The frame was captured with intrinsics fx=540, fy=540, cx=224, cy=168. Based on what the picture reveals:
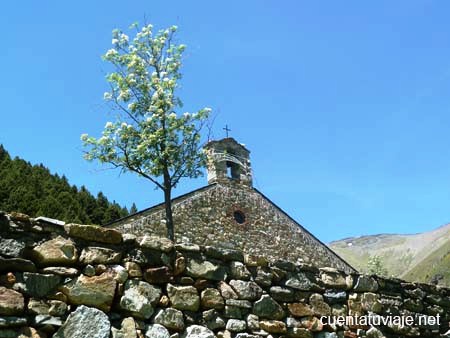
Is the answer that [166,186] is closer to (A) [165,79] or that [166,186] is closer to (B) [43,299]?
(A) [165,79]

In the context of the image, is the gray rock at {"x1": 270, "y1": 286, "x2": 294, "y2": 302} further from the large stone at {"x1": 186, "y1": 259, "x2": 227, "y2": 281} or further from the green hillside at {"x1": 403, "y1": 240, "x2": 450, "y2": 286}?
the green hillside at {"x1": 403, "y1": 240, "x2": 450, "y2": 286}

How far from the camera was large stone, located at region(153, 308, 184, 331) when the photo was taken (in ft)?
15.2

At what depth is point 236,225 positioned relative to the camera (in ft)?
Result: 70.1

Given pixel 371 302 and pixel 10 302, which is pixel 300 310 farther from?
pixel 10 302

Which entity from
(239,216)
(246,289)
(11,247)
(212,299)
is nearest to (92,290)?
(11,247)

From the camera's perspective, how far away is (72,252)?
4324 millimetres

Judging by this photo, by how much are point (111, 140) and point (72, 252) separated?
475 inches

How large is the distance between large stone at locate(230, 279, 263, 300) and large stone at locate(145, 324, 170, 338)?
0.87 m

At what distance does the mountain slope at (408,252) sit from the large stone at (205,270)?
293ft

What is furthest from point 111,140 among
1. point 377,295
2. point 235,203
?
point 377,295

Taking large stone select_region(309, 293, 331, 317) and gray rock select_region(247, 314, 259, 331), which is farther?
large stone select_region(309, 293, 331, 317)

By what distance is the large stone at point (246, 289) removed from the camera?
17.1ft

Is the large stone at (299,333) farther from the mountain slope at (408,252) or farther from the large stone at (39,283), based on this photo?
the mountain slope at (408,252)

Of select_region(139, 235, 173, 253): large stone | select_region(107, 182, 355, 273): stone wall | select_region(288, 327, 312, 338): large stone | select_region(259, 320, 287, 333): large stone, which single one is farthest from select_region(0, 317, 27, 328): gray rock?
select_region(107, 182, 355, 273): stone wall
